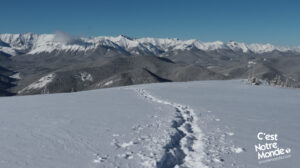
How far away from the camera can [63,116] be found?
16703mm

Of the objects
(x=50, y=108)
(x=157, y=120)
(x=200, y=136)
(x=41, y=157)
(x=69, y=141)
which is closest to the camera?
(x=41, y=157)

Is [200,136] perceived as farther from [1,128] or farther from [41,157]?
[1,128]

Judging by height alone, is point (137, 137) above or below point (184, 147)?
above

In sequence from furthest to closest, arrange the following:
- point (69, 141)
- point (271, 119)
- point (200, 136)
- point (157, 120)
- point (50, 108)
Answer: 1. point (50, 108)
2. point (271, 119)
3. point (157, 120)
4. point (200, 136)
5. point (69, 141)

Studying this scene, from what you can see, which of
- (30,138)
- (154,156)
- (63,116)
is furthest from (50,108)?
(154,156)

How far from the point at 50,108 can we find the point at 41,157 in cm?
1097

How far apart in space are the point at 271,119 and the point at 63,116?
1292 cm

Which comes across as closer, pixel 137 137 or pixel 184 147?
pixel 184 147

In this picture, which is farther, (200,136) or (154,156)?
(200,136)

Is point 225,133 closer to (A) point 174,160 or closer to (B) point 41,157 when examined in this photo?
(A) point 174,160

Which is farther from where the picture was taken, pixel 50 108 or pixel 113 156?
pixel 50 108

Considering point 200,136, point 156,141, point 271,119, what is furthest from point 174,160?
point 271,119

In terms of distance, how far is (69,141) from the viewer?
37.4 feet

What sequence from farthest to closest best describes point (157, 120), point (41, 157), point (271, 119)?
point (271, 119) < point (157, 120) < point (41, 157)
